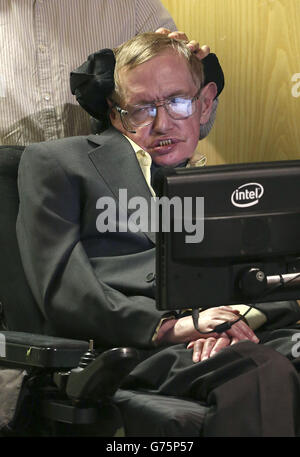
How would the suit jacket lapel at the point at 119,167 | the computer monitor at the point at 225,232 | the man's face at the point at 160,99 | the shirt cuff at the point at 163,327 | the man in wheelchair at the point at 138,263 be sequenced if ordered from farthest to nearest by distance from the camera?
1. the man's face at the point at 160,99
2. the suit jacket lapel at the point at 119,167
3. the shirt cuff at the point at 163,327
4. the man in wheelchair at the point at 138,263
5. the computer monitor at the point at 225,232

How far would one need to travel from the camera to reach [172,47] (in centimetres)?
238

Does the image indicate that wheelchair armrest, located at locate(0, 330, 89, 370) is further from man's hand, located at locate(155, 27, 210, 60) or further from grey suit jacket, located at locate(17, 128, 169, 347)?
man's hand, located at locate(155, 27, 210, 60)

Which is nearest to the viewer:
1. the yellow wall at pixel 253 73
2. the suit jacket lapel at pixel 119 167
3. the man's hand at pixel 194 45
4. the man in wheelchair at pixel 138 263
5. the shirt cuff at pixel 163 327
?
the man in wheelchair at pixel 138 263

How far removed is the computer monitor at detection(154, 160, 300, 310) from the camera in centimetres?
151

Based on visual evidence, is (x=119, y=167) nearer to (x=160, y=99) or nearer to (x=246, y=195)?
(x=160, y=99)

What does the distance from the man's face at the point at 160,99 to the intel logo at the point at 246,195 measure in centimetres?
83

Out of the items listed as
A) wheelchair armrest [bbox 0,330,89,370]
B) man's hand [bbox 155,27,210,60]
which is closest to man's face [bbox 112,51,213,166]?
man's hand [bbox 155,27,210,60]

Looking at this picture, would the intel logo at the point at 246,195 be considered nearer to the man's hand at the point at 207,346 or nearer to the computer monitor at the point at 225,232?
the computer monitor at the point at 225,232

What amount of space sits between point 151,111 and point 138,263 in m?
0.45

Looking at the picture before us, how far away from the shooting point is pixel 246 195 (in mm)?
1514

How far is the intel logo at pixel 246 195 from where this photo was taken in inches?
59.5

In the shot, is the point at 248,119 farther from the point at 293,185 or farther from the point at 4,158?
the point at 293,185

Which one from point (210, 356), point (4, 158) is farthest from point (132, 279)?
point (4, 158)

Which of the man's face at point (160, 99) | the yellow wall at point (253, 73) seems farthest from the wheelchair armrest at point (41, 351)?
the yellow wall at point (253, 73)
